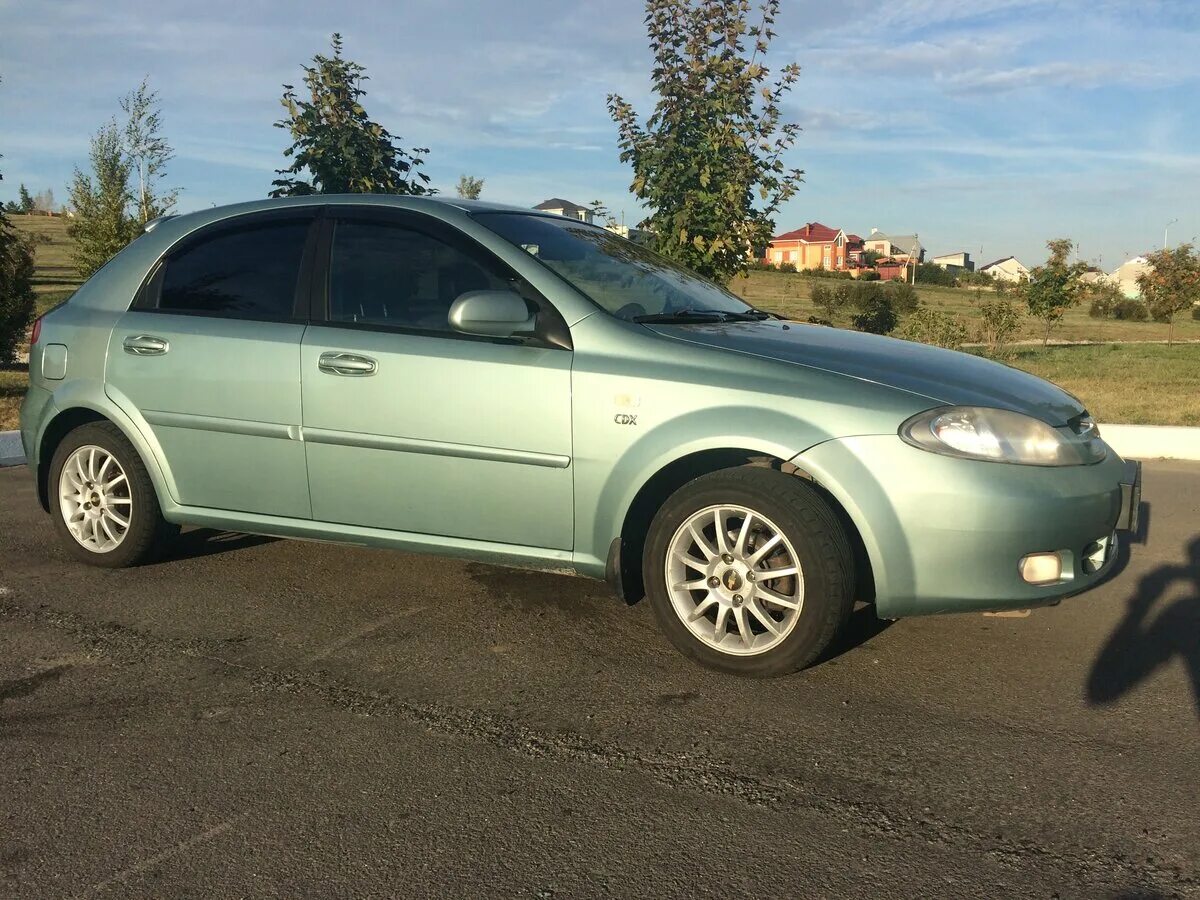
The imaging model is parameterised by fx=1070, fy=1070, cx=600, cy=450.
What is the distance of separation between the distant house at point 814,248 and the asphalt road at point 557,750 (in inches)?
3906

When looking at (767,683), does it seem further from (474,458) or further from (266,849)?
(266,849)

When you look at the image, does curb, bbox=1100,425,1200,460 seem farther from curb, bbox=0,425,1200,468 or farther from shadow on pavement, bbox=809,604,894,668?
shadow on pavement, bbox=809,604,894,668

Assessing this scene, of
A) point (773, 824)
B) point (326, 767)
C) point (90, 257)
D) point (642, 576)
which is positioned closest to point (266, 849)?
point (326, 767)

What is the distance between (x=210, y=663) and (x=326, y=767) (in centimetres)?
105

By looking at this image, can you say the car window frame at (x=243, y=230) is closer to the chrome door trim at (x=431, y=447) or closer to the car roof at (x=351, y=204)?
the car roof at (x=351, y=204)

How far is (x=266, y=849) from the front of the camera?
2.55m

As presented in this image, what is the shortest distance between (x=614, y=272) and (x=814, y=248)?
103m

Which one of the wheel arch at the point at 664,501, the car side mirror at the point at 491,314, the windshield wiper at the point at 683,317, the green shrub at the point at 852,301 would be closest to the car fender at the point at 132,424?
the car side mirror at the point at 491,314

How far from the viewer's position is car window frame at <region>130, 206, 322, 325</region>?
452 cm

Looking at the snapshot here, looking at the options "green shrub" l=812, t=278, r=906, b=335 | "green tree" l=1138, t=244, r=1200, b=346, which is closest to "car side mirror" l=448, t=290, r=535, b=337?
"green shrub" l=812, t=278, r=906, b=335

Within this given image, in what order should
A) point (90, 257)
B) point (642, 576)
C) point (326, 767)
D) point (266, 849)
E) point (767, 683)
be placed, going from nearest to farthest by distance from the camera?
point (266, 849), point (326, 767), point (767, 683), point (642, 576), point (90, 257)

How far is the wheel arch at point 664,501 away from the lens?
368 cm

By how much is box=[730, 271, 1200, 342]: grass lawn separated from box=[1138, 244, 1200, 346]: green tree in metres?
3.17

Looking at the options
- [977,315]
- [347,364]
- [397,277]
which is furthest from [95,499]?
[977,315]
